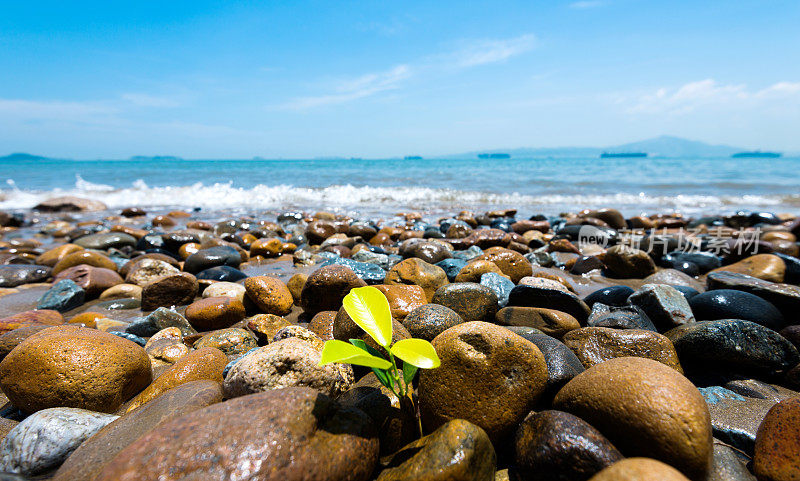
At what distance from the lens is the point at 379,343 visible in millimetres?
1217

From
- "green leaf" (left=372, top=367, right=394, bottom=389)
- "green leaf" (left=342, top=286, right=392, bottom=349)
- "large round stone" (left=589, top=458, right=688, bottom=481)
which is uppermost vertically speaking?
"green leaf" (left=342, top=286, right=392, bottom=349)

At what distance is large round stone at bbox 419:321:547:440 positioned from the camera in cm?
170

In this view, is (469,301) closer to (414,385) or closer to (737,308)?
(414,385)

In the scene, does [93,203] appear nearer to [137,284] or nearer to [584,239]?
[137,284]

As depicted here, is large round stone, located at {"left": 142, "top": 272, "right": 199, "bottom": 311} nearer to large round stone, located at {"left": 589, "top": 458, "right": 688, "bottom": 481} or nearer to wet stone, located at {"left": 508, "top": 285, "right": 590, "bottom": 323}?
wet stone, located at {"left": 508, "top": 285, "right": 590, "bottom": 323}

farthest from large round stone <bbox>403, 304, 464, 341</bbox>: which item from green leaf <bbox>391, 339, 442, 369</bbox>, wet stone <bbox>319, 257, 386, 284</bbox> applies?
wet stone <bbox>319, 257, 386, 284</bbox>

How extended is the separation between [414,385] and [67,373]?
1.85 m

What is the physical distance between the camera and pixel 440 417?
5.63ft

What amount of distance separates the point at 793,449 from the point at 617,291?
6.74 ft

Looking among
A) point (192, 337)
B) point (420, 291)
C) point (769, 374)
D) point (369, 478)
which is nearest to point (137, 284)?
point (192, 337)

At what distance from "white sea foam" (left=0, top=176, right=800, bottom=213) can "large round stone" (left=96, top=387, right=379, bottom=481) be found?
39.7 feet

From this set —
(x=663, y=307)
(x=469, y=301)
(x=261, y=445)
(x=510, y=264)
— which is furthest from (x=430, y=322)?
(x=510, y=264)

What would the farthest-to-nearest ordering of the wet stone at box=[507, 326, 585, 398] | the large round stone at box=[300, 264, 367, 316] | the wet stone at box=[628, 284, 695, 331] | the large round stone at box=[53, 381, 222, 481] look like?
the large round stone at box=[300, 264, 367, 316] → the wet stone at box=[628, 284, 695, 331] → the wet stone at box=[507, 326, 585, 398] → the large round stone at box=[53, 381, 222, 481]

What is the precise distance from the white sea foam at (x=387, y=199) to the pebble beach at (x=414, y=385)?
33.9ft
